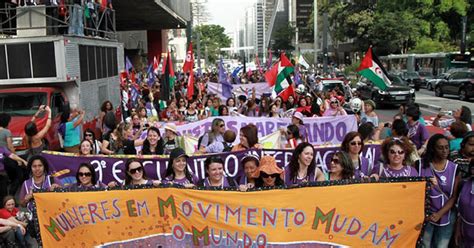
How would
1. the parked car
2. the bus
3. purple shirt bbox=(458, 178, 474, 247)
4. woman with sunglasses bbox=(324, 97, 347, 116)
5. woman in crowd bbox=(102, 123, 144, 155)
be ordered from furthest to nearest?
the bus < the parked car < woman with sunglasses bbox=(324, 97, 347, 116) < woman in crowd bbox=(102, 123, 144, 155) < purple shirt bbox=(458, 178, 474, 247)

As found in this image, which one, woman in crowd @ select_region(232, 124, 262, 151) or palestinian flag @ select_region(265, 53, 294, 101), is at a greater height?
palestinian flag @ select_region(265, 53, 294, 101)

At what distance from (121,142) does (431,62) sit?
3801cm

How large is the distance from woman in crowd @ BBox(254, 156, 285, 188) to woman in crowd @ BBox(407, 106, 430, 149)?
3.22 meters

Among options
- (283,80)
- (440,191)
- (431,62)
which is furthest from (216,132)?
(431,62)

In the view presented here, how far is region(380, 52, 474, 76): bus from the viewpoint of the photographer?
38.2 metres

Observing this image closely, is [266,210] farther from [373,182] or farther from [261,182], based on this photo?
[373,182]

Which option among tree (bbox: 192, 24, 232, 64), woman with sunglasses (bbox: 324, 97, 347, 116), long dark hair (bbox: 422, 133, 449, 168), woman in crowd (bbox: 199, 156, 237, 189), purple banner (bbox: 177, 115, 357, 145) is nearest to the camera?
long dark hair (bbox: 422, 133, 449, 168)

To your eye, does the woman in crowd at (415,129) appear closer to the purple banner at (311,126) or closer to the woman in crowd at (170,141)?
the purple banner at (311,126)

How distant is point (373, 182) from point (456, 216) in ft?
2.85

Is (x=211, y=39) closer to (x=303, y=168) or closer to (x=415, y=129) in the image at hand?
(x=415, y=129)

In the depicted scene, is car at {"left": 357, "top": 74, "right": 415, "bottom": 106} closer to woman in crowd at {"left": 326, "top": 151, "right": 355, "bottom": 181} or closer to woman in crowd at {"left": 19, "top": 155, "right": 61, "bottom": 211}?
woman in crowd at {"left": 326, "top": 151, "right": 355, "bottom": 181}

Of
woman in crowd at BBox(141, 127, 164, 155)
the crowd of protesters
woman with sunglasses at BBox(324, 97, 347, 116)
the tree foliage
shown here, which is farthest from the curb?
the tree foliage

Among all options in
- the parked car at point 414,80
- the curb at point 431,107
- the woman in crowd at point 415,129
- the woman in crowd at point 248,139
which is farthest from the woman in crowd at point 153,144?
the parked car at point 414,80

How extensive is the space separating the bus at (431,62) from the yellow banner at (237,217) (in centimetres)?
3668
